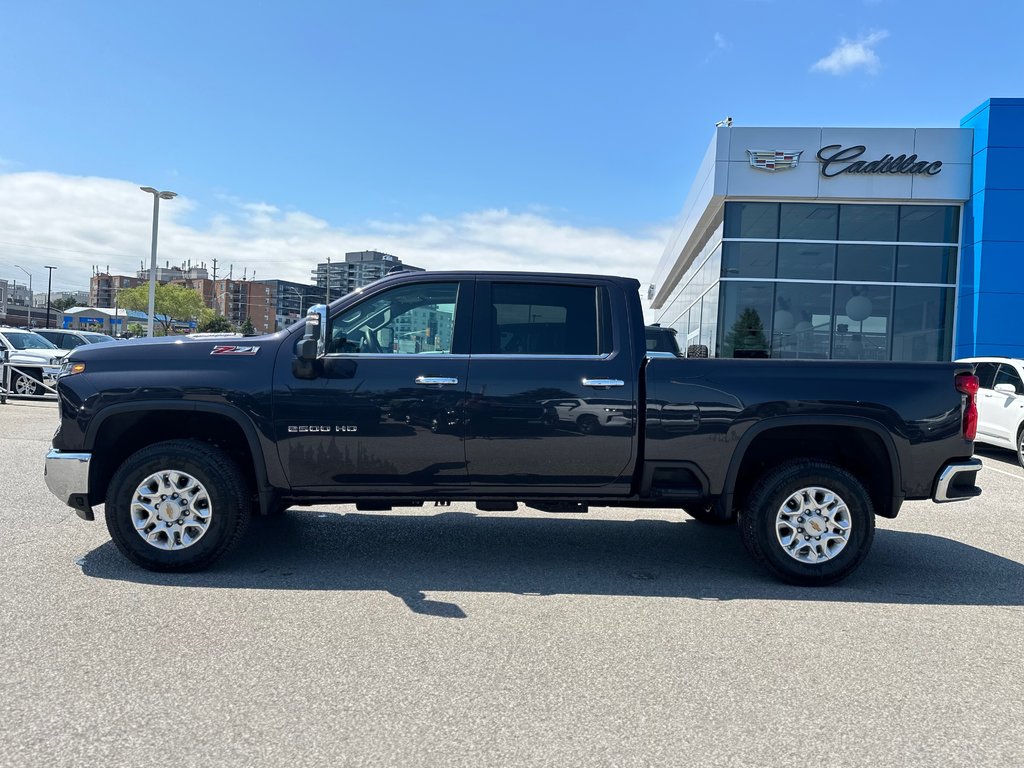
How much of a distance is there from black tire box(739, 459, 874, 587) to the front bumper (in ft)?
13.9

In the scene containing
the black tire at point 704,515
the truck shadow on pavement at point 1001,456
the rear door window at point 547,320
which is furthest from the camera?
the truck shadow on pavement at point 1001,456

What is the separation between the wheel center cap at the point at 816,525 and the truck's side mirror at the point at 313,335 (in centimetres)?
332

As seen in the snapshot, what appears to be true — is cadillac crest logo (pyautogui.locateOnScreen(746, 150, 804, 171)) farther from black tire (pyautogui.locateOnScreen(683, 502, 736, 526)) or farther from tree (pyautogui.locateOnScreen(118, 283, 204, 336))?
tree (pyautogui.locateOnScreen(118, 283, 204, 336))

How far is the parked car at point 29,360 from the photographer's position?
58.8 feet

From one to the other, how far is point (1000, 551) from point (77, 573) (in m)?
6.74

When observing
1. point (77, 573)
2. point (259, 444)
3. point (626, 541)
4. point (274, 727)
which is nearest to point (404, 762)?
point (274, 727)

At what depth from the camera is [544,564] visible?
5.56 metres

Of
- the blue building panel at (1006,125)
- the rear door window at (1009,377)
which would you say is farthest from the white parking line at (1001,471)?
the blue building panel at (1006,125)

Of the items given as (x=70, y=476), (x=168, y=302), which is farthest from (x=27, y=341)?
(x=168, y=302)

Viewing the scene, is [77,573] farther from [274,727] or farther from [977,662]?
[977,662]

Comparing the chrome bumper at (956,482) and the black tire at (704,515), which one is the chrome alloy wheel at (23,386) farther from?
the chrome bumper at (956,482)

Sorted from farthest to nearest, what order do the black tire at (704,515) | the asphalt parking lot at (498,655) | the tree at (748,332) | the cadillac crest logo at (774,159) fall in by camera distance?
the tree at (748,332) < the cadillac crest logo at (774,159) < the black tire at (704,515) < the asphalt parking lot at (498,655)

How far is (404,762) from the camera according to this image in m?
2.84

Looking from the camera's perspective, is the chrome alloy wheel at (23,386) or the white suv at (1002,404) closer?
the white suv at (1002,404)
